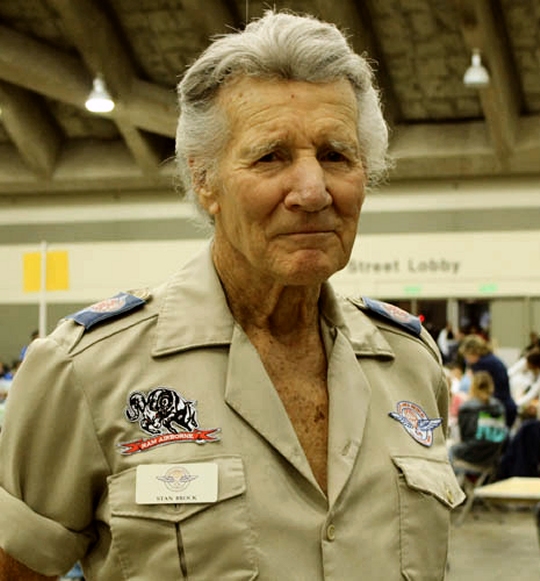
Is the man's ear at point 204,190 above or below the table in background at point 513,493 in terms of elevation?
above

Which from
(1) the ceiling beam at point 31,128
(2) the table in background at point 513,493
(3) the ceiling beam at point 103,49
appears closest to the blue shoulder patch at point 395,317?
(2) the table in background at point 513,493

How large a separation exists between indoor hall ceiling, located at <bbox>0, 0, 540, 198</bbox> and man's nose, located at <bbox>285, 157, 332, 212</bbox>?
11.2 meters

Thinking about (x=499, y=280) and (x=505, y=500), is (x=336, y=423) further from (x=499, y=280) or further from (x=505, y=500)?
(x=499, y=280)

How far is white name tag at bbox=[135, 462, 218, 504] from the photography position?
151 cm

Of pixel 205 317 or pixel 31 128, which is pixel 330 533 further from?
pixel 31 128

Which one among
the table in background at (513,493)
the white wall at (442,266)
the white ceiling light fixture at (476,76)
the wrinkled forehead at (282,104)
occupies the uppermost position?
the white ceiling light fixture at (476,76)

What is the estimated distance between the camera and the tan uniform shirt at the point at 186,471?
150 centimetres

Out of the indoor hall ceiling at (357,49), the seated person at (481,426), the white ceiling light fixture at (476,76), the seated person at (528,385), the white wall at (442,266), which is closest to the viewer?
the seated person at (481,426)

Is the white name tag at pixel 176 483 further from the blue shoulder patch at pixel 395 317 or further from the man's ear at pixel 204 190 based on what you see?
the blue shoulder patch at pixel 395 317

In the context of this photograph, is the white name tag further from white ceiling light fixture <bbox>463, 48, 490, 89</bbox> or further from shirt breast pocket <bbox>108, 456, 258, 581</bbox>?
white ceiling light fixture <bbox>463, 48, 490, 89</bbox>

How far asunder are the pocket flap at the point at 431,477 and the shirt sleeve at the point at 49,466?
47 cm

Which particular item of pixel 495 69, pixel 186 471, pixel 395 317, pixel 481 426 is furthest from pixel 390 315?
pixel 495 69

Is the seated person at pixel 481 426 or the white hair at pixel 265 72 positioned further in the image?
the seated person at pixel 481 426

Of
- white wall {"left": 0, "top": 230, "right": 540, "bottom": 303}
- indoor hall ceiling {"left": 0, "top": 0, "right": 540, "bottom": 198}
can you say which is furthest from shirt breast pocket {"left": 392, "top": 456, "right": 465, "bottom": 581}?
white wall {"left": 0, "top": 230, "right": 540, "bottom": 303}
